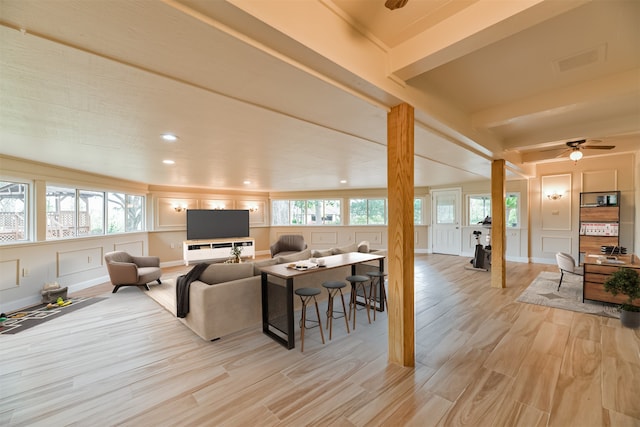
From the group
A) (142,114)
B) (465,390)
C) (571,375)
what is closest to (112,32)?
(142,114)

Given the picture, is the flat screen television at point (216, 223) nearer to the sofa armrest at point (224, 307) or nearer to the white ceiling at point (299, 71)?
the white ceiling at point (299, 71)

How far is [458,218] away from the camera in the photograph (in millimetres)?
→ 8711

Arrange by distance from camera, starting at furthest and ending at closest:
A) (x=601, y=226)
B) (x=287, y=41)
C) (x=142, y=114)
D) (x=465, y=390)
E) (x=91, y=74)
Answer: (x=601, y=226) → (x=142, y=114) → (x=465, y=390) → (x=91, y=74) → (x=287, y=41)

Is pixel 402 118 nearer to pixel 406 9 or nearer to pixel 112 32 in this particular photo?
pixel 406 9

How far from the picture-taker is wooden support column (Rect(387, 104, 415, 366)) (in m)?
2.36

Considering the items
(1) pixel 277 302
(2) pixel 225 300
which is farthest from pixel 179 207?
(1) pixel 277 302

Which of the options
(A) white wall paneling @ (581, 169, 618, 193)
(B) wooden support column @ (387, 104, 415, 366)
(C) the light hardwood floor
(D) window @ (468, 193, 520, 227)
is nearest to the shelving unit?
(A) white wall paneling @ (581, 169, 618, 193)

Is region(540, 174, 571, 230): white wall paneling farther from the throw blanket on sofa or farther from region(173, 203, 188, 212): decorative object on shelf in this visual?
region(173, 203, 188, 212): decorative object on shelf

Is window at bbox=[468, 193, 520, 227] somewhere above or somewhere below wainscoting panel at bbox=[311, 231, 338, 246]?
above

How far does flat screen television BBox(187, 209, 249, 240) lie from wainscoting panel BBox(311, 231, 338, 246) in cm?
263

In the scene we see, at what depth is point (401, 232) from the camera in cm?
237

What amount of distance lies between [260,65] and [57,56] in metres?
1.22

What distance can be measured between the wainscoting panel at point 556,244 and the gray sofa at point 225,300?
779cm

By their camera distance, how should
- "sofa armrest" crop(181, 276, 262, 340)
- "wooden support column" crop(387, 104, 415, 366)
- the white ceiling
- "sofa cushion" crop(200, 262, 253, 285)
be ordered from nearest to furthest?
1. the white ceiling
2. "wooden support column" crop(387, 104, 415, 366)
3. "sofa armrest" crop(181, 276, 262, 340)
4. "sofa cushion" crop(200, 262, 253, 285)
